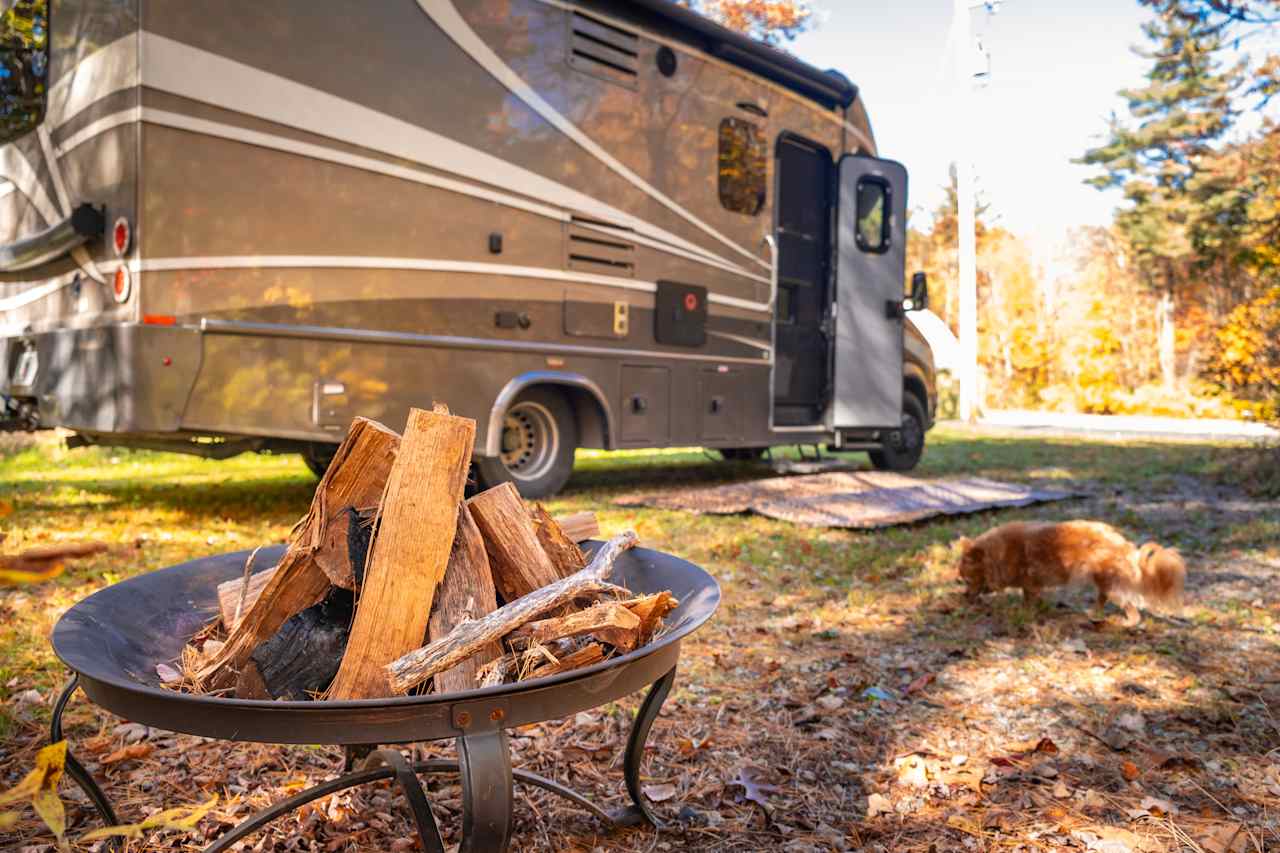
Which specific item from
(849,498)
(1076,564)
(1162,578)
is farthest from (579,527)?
(849,498)

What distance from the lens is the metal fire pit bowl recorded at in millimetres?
1279

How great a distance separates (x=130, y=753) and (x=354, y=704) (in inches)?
59.2

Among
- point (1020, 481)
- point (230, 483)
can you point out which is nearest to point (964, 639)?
point (1020, 481)

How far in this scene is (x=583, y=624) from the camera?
1.55m

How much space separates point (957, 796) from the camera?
7.23ft

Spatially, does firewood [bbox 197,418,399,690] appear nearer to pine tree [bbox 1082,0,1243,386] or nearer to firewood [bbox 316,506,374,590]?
firewood [bbox 316,506,374,590]

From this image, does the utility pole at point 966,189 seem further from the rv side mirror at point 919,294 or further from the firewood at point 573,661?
the firewood at point 573,661

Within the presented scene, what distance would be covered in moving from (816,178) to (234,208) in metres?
5.34

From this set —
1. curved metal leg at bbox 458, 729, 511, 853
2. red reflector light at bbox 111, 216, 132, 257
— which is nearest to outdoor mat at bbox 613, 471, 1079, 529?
red reflector light at bbox 111, 216, 132, 257

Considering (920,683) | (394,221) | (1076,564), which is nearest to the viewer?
(920,683)

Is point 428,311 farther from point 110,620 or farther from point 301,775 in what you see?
point 110,620

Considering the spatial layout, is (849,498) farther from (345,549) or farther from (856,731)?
(345,549)

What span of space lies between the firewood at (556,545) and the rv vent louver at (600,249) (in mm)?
4182

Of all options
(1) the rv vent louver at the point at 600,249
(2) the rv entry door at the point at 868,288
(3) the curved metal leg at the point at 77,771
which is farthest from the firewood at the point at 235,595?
(2) the rv entry door at the point at 868,288
